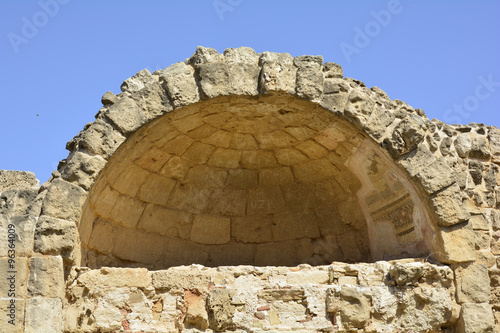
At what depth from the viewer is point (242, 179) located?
24.0 ft

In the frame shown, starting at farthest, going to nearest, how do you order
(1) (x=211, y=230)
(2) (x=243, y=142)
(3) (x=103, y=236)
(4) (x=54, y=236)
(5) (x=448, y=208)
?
(1) (x=211, y=230) < (2) (x=243, y=142) < (3) (x=103, y=236) < (5) (x=448, y=208) < (4) (x=54, y=236)

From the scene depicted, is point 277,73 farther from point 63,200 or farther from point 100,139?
point 63,200

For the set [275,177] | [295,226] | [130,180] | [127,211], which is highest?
[275,177]

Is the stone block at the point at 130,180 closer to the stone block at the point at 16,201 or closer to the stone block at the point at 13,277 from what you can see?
the stone block at the point at 16,201

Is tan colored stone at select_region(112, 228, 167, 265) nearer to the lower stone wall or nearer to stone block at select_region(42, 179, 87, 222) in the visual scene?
the lower stone wall

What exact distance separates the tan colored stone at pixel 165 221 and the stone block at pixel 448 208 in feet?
8.74

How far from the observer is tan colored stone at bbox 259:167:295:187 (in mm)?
7238

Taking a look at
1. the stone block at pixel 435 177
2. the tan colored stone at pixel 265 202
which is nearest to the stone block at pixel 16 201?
the tan colored stone at pixel 265 202

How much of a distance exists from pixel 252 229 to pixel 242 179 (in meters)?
0.58

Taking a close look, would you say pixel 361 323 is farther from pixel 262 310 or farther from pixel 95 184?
pixel 95 184

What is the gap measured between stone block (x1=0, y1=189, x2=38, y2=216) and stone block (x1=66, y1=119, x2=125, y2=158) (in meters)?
0.59

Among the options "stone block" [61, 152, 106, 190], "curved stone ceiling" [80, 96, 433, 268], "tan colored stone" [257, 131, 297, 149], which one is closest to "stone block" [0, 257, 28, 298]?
"curved stone ceiling" [80, 96, 433, 268]

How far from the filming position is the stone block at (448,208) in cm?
617

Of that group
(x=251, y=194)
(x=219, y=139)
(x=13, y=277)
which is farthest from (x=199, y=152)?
(x=13, y=277)
